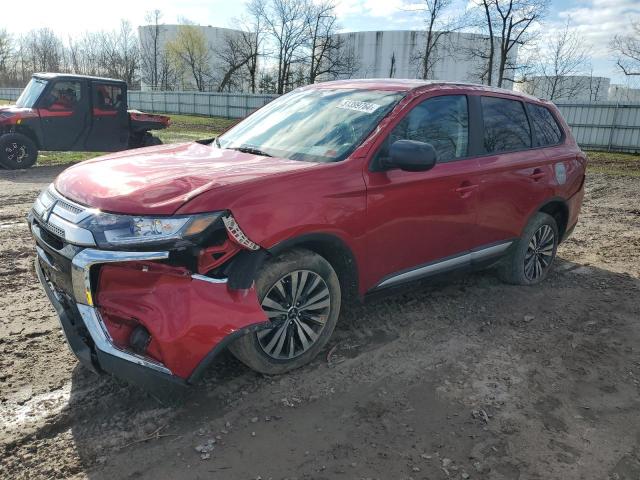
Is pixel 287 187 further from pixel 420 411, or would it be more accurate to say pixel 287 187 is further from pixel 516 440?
pixel 516 440

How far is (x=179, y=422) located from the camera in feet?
9.22

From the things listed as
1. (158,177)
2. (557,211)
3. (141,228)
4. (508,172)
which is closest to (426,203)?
(508,172)

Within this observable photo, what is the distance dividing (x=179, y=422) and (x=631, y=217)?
8378 mm

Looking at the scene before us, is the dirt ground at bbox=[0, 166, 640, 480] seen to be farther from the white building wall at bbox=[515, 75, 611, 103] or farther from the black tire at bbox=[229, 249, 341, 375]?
the white building wall at bbox=[515, 75, 611, 103]

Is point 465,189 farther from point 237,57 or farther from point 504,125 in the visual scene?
point 237,57

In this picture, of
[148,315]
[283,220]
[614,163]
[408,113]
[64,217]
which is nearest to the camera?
[148,315]

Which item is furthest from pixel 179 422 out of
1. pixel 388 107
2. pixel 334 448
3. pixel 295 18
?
pixel 295 18

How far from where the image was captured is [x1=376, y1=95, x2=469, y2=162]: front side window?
3.70m

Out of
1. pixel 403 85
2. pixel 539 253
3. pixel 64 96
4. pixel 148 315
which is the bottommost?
pixel 539 253

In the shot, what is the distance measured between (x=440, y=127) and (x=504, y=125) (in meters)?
0.93

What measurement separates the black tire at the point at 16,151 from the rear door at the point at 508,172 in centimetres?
1071

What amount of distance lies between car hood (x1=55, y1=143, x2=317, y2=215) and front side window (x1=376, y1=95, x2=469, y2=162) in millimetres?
841

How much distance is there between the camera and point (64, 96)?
12.1 m

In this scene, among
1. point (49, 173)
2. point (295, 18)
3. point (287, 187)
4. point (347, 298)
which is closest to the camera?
point (287, 187)
